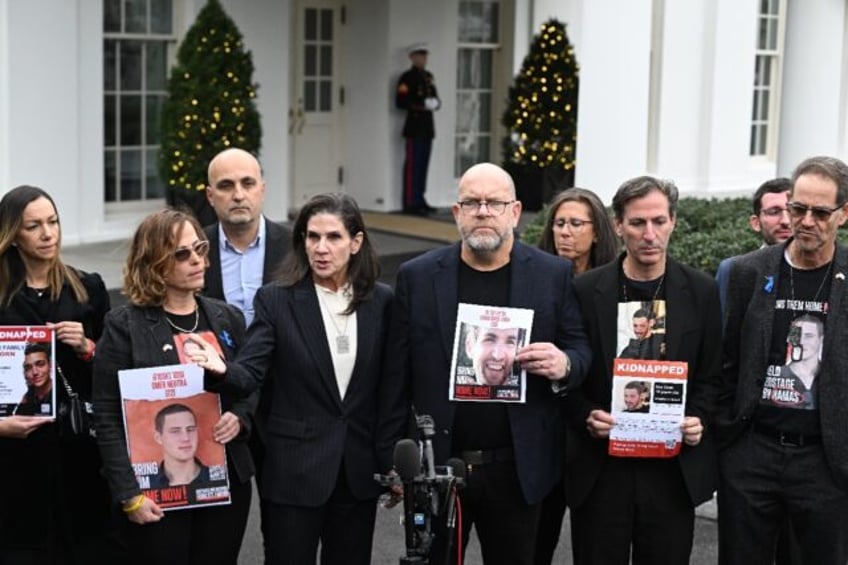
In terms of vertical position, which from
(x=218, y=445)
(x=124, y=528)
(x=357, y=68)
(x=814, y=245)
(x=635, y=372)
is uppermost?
(x=357, y=68)

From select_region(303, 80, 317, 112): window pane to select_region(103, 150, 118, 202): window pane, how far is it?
3447 millimetres

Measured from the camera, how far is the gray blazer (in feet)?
16.9

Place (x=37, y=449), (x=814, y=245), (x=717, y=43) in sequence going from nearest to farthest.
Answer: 1. (x=814, y=245)
2. (x=37, y=449)
3. (x=717, y=43)

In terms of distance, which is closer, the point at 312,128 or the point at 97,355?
the point at 97,355

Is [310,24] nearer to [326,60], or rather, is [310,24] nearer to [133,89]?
[326,60]

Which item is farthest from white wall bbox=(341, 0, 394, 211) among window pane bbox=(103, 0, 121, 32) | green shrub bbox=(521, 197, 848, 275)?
green shrub bbox=(521, 197, 848, 275)

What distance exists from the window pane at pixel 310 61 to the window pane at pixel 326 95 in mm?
234

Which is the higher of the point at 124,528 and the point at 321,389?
the point at 321,389

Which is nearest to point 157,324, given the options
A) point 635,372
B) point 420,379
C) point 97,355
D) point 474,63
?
point 97,355

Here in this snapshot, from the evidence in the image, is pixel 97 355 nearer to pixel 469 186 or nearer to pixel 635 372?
pixel 469 186

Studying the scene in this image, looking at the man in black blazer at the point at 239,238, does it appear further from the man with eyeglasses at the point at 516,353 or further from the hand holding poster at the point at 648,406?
the hand holding poster at the point at 648,406

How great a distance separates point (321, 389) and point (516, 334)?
0.76m

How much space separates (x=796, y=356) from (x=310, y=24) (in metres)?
14.4

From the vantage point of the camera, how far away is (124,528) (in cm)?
548
